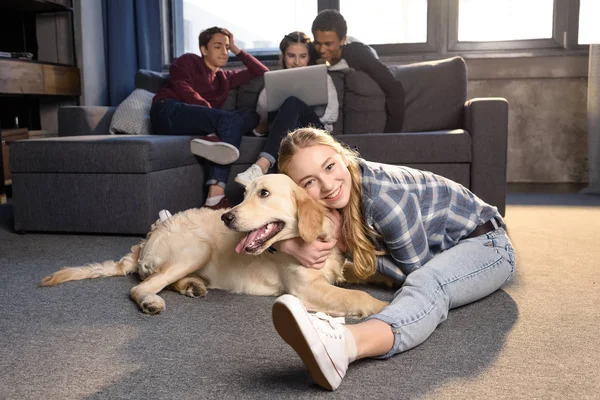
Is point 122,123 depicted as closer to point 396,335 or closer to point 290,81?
point 290,81

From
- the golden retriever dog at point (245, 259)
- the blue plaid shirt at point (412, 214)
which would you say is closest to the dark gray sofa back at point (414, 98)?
the blue plaid shirt at point (412, 214)

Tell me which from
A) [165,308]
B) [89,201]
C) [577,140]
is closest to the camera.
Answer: [165,308]

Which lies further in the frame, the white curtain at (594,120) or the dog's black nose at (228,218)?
the white curtain at (594,120)

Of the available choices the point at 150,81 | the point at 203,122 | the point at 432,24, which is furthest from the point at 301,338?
the point at 432,24

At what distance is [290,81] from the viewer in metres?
3.63

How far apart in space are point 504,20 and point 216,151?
10.0ft

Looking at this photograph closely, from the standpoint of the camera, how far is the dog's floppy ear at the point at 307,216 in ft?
5.48

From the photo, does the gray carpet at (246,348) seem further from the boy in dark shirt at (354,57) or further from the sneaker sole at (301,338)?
the boy in dark shirt at (354,57)

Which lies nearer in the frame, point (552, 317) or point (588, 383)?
point (588, 383)

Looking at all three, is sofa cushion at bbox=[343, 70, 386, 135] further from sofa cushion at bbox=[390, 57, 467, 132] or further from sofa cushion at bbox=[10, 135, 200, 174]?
sofa cushion at bbox=[10, 135, 200, 174]

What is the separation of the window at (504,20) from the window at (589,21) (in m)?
0.27

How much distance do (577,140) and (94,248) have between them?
3.90 m

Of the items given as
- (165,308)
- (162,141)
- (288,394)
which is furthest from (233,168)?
(288,394)

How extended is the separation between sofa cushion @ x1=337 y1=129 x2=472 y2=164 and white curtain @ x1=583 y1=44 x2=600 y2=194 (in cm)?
172
